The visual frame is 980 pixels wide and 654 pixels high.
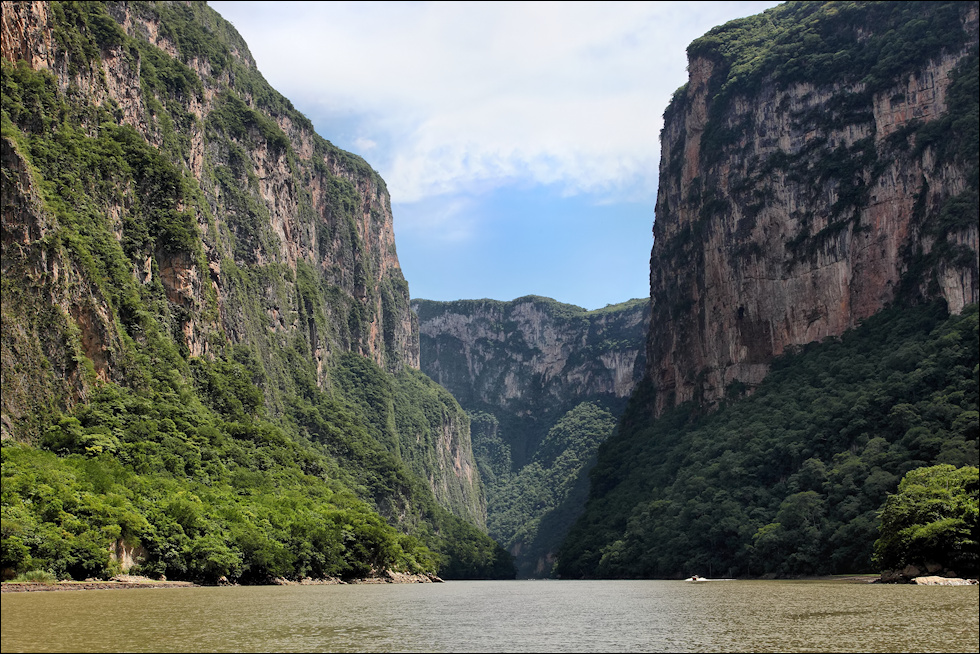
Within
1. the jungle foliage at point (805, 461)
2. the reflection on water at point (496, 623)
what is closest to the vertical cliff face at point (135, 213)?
the reflection on water at point (496, 623)

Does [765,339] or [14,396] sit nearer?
[14,396]

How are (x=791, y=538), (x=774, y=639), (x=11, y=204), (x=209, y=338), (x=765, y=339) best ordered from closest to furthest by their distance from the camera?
(x=774, y=639)
(x=11, y=204)
(x=791, y=538)
(x=209, y=338)
(x=765, y=339)

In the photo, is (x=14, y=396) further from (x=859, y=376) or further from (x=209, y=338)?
(x=859, y=376)

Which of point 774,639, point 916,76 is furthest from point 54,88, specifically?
point 916,76

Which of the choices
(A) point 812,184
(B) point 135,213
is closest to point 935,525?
(A) point 812,184

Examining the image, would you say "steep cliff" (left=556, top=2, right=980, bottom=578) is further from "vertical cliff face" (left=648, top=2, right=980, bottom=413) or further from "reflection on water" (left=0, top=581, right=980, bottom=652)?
"reflection on water" (left=0, top=581, right=980, bottom=652)

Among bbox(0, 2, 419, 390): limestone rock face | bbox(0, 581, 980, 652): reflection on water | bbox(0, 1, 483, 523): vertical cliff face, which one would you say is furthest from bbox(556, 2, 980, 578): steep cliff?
bbox(0, 2, 419, 390): limestone rock face
